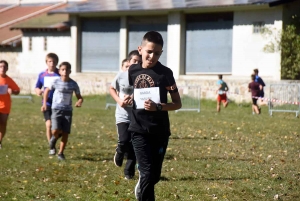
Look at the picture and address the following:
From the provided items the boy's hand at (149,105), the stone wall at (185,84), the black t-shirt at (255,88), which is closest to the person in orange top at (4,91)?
the boy's hand at (149,105)

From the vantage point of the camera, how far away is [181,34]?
143 ft

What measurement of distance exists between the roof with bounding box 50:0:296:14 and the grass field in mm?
17766

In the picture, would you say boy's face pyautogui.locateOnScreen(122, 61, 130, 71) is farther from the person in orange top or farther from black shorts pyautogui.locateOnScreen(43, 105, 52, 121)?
the person in orange top

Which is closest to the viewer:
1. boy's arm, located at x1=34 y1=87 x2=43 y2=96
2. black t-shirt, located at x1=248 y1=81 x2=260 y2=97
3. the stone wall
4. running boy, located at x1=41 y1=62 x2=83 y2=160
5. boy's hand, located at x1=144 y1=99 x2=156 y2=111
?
boy's hand, located at x1=144 y1=99 x2=156 y2=111

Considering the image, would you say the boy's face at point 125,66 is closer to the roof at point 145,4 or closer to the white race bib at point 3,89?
the white race bib at point 3,89

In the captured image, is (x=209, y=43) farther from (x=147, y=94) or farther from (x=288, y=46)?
(x=147, y=94)

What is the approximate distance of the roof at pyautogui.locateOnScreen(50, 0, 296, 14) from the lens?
39.5 metres

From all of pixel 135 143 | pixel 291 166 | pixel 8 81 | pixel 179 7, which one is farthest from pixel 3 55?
pixel 135 143

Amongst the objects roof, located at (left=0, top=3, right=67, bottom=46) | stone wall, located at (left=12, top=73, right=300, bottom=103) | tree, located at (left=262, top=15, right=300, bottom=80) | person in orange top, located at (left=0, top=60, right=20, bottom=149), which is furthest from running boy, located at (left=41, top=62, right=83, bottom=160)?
roof, located at (left=0, top=3, right=67, bottom=46)

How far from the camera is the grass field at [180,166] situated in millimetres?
9898

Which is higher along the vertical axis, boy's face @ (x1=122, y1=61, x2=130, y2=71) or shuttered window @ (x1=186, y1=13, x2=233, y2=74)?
shuttered window @ (x1=186, y1=13, x2=233, y2=74)

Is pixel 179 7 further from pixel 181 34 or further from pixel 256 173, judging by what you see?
pixel 256 173

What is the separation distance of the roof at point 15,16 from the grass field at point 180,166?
114 feet

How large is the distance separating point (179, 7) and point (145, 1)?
3866mm
